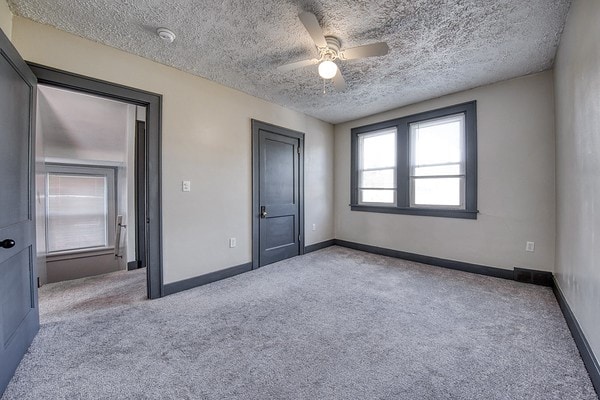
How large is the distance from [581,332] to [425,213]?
7.34 feet

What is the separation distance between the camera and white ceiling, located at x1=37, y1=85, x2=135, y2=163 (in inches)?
135

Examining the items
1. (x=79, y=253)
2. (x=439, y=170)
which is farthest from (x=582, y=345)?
Answer: (x=79, y=253)

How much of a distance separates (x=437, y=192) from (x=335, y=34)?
2755 millimetres

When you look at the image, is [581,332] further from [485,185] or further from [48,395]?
[48,395]

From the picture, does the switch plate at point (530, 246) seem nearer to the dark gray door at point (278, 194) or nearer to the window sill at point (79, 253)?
the dark gray door at point (278, 194)

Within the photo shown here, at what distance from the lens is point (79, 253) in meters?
4.46

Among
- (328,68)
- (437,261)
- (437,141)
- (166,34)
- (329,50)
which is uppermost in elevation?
(166,34)

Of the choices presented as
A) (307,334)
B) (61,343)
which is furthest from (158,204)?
(307,334)

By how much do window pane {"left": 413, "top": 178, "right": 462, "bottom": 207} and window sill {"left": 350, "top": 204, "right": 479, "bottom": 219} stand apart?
4.6 inches

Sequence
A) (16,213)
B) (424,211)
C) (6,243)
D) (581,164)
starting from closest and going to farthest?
(6,243)
(16,213)
(581,164)
(424,211)

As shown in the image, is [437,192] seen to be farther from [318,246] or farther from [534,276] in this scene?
[318,246]

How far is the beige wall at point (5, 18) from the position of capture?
1.73 metres

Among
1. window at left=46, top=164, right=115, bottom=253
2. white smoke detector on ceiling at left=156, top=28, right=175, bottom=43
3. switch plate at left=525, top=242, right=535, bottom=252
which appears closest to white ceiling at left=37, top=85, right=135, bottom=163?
window at left=46, top=164, right=115, bottom=253

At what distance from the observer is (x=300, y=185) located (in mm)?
4340
